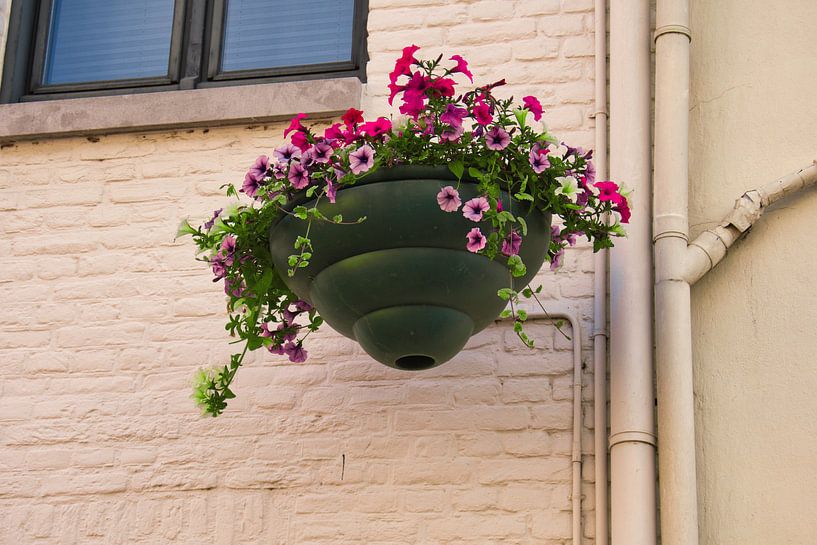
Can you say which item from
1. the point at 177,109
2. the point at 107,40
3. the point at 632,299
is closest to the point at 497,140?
the point at 632,299

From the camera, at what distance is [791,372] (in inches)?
148

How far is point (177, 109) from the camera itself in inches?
173

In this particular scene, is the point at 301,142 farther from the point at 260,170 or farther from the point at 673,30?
the point at 673,30

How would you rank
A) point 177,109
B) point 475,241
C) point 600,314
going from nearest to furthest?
point 475,241 < point 600,314 < point 177,109

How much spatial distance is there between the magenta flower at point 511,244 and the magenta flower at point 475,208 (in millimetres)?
93

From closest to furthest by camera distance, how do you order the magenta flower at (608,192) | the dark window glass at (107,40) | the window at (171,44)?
the magenta flower at (608,192) < the window at (171,44) < the dark window glass at (107,40)

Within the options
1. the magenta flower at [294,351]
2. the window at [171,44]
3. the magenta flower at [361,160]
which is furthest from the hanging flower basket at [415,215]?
the window at [171,44]

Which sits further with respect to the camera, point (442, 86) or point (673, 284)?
point (673, 284)

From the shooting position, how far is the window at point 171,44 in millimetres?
4652

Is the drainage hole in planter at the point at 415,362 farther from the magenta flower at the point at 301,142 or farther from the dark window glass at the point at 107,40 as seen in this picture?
the dark window glass at the point at 107,40

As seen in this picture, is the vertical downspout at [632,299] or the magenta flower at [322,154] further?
the vertical downspout at [632,299]

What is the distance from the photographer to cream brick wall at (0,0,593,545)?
12.6 ft

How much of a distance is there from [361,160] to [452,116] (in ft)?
0.77

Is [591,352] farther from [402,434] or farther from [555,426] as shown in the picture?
[402,434]
